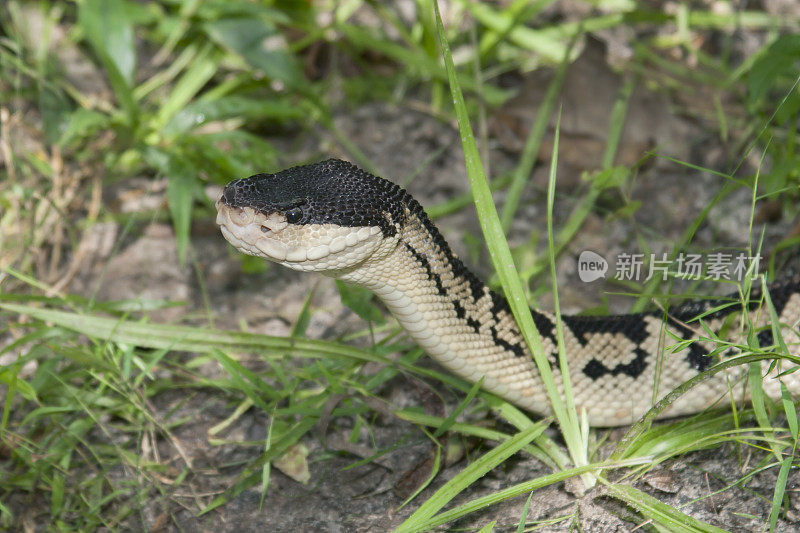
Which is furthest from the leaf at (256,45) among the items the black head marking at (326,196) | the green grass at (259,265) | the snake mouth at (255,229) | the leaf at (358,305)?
the snake mouth at (255,229)

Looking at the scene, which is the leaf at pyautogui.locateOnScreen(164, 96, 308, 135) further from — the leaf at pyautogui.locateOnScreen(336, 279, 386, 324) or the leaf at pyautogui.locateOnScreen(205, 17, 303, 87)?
the leaf at pyautogui.locateOnScreen(336, 279, 386, 324)

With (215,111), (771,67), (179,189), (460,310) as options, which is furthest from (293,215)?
(771,67)

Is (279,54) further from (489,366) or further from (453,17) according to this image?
(489,366)

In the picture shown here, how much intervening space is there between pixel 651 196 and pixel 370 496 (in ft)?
9.63

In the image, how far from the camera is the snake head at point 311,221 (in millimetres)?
2820

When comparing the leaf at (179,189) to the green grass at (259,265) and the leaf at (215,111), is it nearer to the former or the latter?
the green grass at (259,265)

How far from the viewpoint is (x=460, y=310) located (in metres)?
3.20

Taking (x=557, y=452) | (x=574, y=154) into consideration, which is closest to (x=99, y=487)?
(x=557, y=452)

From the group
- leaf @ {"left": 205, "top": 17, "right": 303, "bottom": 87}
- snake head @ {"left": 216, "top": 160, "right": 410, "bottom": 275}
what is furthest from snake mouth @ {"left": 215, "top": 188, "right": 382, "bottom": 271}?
leaf @ {"left": 205, "top": 17, "right": 303, "bottom": 87}

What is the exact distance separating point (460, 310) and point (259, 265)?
5.41 feet

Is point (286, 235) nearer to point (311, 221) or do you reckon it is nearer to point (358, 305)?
point (311, 221)

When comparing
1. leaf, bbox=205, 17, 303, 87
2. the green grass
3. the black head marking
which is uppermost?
the black head marking

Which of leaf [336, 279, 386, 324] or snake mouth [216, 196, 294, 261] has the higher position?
snake mouth [216, 196, 294, 261]

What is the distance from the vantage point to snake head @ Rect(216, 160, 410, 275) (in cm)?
282
